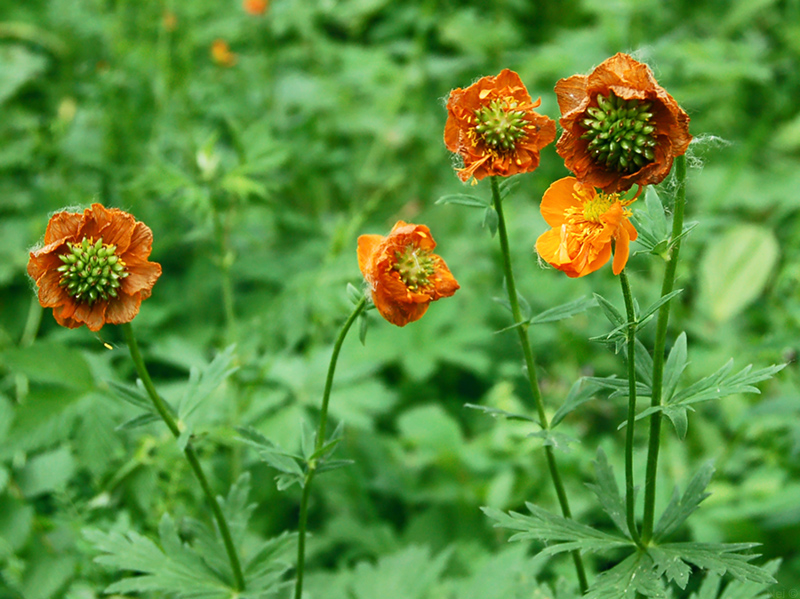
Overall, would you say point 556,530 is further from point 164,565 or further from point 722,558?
point 164,565

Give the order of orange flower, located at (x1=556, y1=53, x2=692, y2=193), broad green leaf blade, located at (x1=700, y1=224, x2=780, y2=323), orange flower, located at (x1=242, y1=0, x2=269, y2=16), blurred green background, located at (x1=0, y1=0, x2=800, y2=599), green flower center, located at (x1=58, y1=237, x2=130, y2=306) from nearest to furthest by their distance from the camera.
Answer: orange flower, located at (x1=556, y1=53, x2=692, y2=193) < green flower center, located at (x1=58, y1=237, x2=130, y2=306) < blurred green background, located at (x1=0, y1=0, x2=800, y2=599) < broad green leaf blade, located at (x1=700, y1=224, x2=780, y2=323) < orange flower, located at (x1=242, y1=0, x2=269, y2=16)

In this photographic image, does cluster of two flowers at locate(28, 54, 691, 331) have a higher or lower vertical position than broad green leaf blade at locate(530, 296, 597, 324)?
higher

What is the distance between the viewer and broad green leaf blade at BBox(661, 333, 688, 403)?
3.52 feet

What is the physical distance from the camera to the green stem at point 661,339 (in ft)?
3.21

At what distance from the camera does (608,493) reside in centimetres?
114

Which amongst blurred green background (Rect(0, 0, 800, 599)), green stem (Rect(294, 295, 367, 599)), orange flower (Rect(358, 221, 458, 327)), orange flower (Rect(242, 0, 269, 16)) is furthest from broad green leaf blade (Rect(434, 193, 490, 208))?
orange flower (Rect(242, 0, 269, 16))

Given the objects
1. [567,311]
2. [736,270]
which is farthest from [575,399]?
[736,270]

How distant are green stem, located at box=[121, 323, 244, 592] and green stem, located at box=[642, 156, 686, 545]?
25.1 inches

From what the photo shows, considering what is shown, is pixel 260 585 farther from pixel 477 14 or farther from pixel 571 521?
pixel 477 14

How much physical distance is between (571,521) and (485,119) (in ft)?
1.93

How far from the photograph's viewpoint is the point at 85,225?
3.28 ft

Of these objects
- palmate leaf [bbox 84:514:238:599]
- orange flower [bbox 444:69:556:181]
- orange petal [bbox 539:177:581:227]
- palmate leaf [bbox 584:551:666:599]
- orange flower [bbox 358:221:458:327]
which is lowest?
palmate leaf [bbox 84:514:238:599]

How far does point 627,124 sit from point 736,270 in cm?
212

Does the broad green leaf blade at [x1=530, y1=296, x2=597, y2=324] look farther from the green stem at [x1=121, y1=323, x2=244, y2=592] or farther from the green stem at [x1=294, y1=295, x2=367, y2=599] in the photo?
the green stem at [x1=121, y1=323, x2=244, y2=592]
